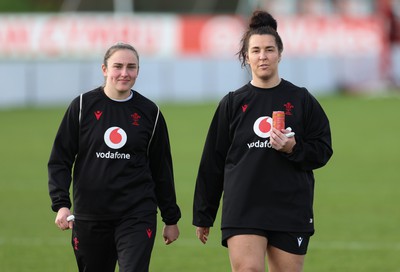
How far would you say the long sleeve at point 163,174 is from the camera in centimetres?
802

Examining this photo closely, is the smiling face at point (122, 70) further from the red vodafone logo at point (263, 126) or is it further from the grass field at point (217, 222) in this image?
the grass field at point (217, 222)

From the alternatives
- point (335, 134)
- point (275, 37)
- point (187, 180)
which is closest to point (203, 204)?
point (275, 37)

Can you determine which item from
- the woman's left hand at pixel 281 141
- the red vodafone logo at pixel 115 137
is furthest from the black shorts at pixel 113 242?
the woman's left hand at pixel 281 141

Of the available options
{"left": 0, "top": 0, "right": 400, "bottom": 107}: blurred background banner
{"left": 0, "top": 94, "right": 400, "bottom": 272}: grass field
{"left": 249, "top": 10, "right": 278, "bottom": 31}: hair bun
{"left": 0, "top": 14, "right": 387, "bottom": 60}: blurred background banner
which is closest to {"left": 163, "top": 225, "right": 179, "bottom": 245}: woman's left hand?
{"left": 249, "top": 10, "right": 278, "bottom": 31}: hair bun

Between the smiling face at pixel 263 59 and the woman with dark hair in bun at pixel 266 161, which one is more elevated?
the smiling face at pixel 263 59

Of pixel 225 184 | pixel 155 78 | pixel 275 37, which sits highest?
pixel 275 37

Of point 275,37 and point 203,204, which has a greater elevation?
point 275,37

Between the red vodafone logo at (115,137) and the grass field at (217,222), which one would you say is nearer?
the red vodafone logo at (115,137)

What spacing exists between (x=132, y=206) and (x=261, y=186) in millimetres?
948

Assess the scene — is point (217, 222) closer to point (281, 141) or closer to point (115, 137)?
point (115, 137)

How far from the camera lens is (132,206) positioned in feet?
25.6

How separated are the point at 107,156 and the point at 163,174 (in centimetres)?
50

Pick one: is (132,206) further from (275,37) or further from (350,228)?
(350,228)

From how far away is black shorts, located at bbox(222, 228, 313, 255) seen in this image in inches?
295
